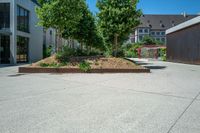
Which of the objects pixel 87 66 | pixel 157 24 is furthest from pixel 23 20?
pixel 157 24

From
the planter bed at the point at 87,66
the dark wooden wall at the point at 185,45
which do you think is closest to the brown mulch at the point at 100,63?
the planter bed at the point at 87,66

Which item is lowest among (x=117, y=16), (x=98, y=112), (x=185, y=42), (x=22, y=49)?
(x=98, y=112)

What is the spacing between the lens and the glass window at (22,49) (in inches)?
1058

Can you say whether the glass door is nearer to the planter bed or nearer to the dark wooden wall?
the planter bed

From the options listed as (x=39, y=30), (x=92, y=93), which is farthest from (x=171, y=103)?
(x=39, y=30)

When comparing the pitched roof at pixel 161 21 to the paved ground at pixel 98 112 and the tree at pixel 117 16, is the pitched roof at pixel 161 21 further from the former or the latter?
the paved ground at pixel 98 112

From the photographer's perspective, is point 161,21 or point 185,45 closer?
point 185,45

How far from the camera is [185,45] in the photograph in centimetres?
3012

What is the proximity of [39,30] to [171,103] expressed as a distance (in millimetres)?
30171

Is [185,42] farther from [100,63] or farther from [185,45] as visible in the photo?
[100,63]

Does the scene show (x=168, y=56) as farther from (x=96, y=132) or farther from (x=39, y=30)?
(x=96, y=132)

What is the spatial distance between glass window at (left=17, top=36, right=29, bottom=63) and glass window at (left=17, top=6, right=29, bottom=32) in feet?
3.82

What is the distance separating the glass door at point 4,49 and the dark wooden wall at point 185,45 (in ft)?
66.2

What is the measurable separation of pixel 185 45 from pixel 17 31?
783 inches
